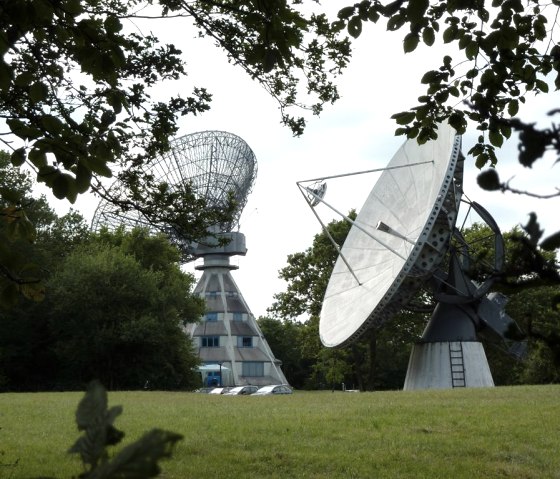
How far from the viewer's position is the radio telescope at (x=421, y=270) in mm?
24641

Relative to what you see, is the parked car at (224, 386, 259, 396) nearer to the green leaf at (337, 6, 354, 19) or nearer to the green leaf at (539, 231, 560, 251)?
the green leaf at (337, 6, 354, 19)

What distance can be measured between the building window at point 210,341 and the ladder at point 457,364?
48.6 metres

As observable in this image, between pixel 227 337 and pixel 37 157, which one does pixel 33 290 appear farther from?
pixel 227 337

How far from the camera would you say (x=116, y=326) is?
42.1 meters

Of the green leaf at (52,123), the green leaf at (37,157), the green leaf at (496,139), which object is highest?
the green leaf at (496,139)

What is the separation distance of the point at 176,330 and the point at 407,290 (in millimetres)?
22329

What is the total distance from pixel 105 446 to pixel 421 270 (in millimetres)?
24075

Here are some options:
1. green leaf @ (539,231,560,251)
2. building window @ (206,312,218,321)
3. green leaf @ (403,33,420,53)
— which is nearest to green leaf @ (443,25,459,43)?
green leaf @ (403,33,420,53)

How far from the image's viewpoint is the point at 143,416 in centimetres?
1595

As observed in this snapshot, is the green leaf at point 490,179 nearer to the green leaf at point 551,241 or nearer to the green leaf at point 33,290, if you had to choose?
the green leaf at point 551,241

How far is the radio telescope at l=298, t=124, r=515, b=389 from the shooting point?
2464 centimetres

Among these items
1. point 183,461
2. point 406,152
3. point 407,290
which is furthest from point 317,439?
point 406,152

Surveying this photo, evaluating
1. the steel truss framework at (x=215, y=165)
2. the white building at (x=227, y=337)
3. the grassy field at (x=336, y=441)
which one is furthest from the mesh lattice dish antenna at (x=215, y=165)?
the grassy field at (x=336, y=441)

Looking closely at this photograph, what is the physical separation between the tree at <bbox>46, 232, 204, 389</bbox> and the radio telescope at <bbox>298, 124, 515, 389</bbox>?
15511mm
